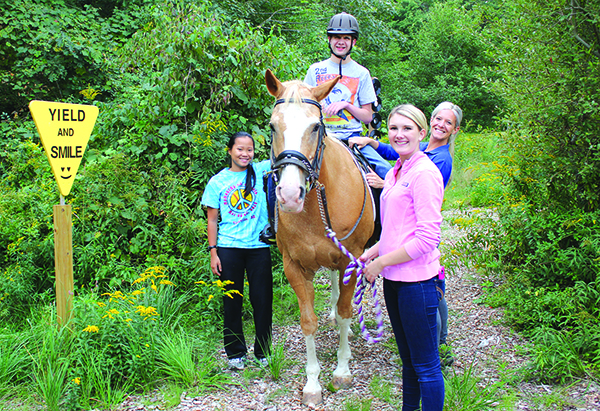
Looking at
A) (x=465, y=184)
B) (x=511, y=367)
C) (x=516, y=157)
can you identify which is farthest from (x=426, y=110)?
(x=511, y=367)

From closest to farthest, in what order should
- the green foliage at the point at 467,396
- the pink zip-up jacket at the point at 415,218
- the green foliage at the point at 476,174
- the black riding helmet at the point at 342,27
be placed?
the pink zip-up jacket at the point at 415,218
the green foliage at the point at 467,396
the black riding helmet at the point at 342,27
the green foliage at the point at 476,174

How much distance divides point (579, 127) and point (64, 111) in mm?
4695

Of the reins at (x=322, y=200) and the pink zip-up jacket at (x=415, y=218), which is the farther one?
the reins at (x=322, y=200)

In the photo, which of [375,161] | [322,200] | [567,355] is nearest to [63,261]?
[322,200]

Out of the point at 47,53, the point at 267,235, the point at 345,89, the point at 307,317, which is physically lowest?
the point at 307,317

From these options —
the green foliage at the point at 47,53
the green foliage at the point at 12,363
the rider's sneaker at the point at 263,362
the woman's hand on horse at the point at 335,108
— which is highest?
the green foliage at the point at 47,53

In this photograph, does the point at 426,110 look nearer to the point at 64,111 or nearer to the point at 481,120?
the point at 481,120

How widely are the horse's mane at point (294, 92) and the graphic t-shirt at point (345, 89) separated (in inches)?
41.3

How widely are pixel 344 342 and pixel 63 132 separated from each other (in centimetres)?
302

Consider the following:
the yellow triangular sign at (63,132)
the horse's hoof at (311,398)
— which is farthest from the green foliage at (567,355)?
the yellow triangular sign at (63,132)

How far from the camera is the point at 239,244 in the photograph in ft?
11.6

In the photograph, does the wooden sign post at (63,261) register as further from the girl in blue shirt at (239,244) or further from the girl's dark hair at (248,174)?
the girl's dark hair at (248,174)

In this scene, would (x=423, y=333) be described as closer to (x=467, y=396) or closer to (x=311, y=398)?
(x=467, y=396)

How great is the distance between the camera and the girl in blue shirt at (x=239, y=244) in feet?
11.7
